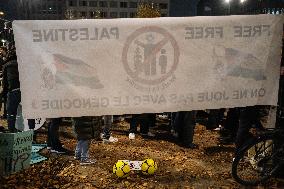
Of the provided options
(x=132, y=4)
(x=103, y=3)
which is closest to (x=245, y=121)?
(x=103, y=3)

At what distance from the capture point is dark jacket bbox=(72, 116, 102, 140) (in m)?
6.88

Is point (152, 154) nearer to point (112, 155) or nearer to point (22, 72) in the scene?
point (112, 155)

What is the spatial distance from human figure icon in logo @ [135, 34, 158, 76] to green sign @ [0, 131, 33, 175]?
8.67 feet

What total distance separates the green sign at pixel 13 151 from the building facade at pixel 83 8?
374 feet

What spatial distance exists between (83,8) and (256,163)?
117672 mm

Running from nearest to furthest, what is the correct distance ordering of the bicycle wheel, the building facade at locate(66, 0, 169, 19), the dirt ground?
the bicycle wheel < the dirt ground < the building facade at locate(66, 0, 169, 19)

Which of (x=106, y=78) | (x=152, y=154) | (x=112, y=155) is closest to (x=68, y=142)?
(x=112, y=155)

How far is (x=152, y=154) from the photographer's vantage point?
786 cm

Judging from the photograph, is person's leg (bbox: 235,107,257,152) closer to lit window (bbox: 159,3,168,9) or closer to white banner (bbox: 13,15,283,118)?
white banner (bbox: 13,15,283,118)

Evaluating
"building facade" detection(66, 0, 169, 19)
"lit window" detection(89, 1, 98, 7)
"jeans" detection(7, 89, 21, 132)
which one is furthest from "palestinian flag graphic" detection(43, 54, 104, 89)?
"lit window" detection(89, 1, 98, 7)

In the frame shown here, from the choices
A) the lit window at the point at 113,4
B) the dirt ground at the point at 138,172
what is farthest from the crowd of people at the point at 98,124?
the lit window at the point at 113,4

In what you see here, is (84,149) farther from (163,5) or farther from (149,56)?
(163,5)

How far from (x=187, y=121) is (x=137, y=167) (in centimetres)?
255

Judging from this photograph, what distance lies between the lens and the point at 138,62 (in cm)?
565
